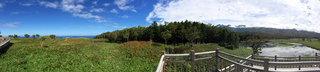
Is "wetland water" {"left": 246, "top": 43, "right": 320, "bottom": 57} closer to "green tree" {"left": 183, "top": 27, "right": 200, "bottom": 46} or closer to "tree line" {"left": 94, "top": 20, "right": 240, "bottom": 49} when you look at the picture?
"tree line" {"left": 94, "top": 20, "right": 240, "bottom": 49}

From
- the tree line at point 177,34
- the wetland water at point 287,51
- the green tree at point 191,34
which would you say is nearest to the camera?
the green tree at point 191,34

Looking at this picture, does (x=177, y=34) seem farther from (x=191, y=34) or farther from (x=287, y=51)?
(x=287, y=51)

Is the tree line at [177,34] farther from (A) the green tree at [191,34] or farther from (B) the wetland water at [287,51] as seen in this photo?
(B) the wetland water at [287,51]

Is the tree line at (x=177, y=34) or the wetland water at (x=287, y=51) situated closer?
the wetland water at (x=287, y=51)

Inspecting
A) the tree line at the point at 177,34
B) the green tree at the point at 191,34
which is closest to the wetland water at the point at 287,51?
the tree line at the point at 177,34

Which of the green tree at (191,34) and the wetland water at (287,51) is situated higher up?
the green tree at (191,34)

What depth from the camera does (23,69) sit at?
27.4 ft

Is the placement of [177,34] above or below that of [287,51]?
above

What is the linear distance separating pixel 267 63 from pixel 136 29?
33.9m

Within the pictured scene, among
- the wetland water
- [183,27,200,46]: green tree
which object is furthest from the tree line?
the wetland water

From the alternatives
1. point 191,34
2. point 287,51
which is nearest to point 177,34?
point 191,34

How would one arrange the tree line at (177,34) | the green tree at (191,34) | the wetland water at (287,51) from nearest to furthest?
the green tree at (191,34)
the wetland water at (287,51)
the tree line at (177,34)

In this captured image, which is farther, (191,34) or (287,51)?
(287,51)

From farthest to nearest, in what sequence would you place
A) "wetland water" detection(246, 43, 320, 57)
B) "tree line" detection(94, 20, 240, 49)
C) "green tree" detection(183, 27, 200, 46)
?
"tree line" detection(94, 20, 240, 49)
"wetland water" detection(246, 43, 320, 57)
"green tree" detection(183, 27, 200, 46)
